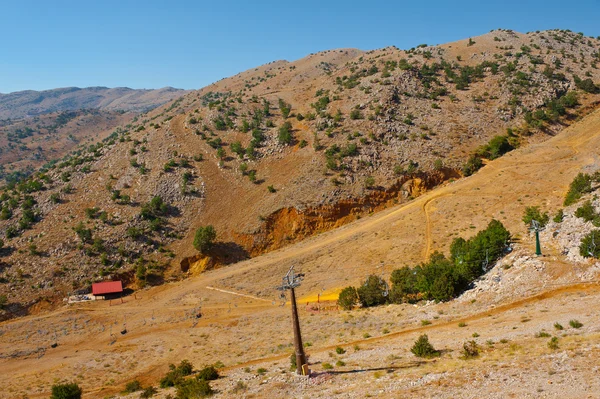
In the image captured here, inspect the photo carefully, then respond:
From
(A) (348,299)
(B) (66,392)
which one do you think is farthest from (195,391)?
(A) (348,299)

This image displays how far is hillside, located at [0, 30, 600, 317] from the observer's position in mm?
49562

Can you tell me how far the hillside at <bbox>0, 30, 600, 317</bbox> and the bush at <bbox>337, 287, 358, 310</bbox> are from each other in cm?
875

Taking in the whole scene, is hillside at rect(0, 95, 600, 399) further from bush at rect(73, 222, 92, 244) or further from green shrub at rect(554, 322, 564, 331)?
bush at rect(73, 222, 92, 244)

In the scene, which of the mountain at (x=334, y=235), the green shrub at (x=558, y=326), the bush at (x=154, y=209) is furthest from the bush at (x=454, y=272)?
the bush at (x=154, y=209)

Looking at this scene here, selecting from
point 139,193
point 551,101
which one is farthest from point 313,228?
point 551,101

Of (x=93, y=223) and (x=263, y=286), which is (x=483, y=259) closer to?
(x=263, y=286)

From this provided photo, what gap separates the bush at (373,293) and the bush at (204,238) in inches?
937

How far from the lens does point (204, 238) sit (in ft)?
163

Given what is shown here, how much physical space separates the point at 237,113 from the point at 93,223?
36.5 meters

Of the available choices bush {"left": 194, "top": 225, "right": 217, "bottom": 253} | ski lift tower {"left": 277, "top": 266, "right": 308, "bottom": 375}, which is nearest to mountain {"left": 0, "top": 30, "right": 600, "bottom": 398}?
ski lift tower {"left": 277, "top": 266, "right": 308, "bottom": 375}

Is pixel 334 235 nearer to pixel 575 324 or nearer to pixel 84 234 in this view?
pixel 84 234

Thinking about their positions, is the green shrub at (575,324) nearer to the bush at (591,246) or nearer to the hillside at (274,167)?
the bush at (591,246)

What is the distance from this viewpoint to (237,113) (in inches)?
3086

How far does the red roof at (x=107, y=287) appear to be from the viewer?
148ft
